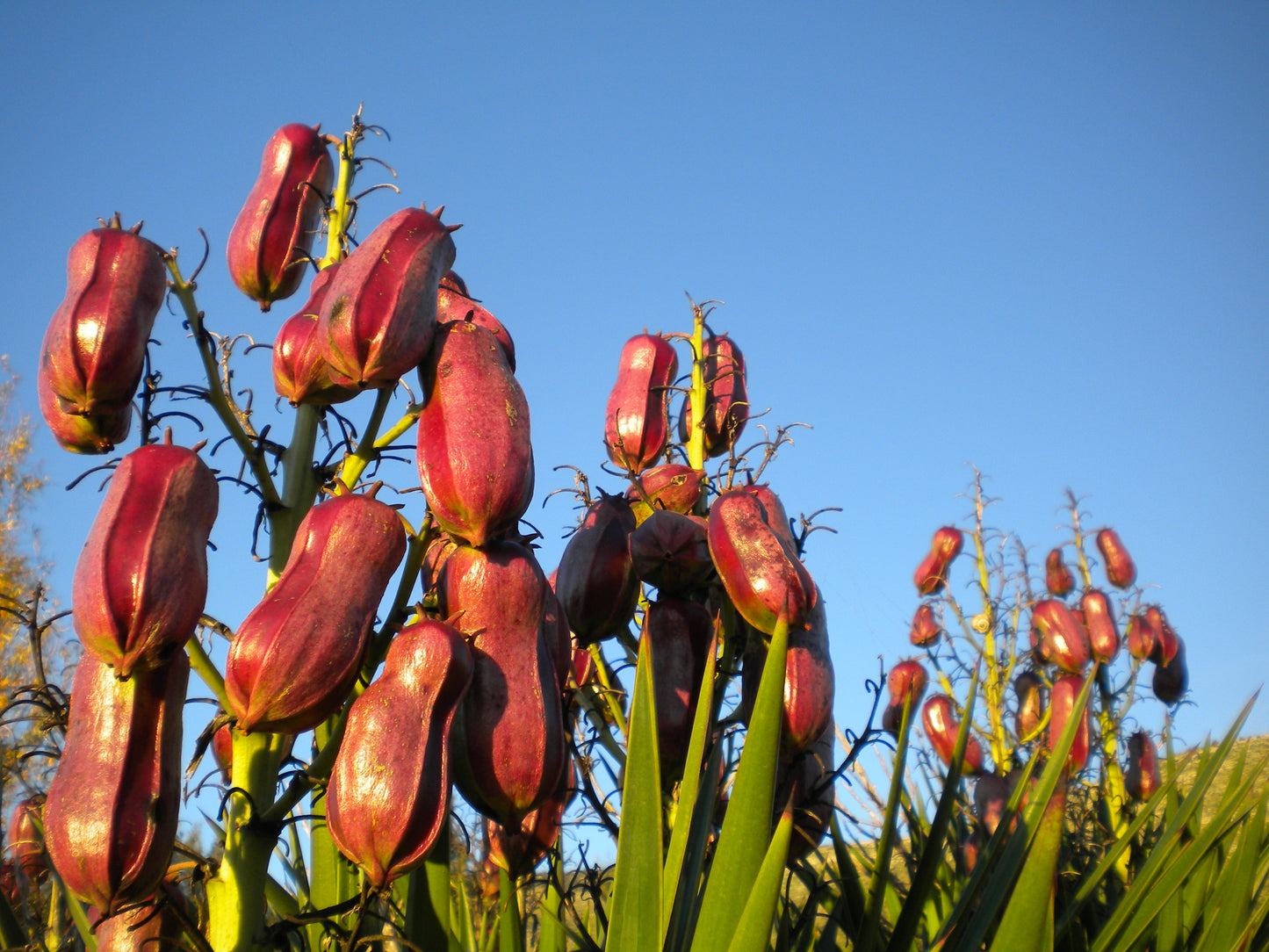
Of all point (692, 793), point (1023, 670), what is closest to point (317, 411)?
point (692, 793)

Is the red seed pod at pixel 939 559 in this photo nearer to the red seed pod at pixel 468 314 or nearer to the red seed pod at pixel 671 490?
the red seed pod at pixel 671 490

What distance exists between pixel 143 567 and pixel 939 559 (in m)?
5.40

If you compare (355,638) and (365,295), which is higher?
(365,295)

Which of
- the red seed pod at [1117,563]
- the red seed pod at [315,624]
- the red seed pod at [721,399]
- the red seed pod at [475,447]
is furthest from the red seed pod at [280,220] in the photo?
the red seed pod at [1117,563]

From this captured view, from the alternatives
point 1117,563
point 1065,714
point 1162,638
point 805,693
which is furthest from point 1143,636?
point 805,693

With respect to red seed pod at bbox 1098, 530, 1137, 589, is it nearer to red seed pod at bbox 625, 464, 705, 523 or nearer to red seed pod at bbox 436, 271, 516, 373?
red seed pod at bbox 625, 464, 705, 523

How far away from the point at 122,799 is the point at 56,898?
1201mm

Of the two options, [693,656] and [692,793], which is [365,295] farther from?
[693,656]

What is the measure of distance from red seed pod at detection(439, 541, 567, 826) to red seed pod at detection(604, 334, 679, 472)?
125 centimetres

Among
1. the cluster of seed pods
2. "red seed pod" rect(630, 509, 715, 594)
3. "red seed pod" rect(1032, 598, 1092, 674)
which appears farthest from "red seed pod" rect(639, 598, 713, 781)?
"red seed pod" rect(1032, 598, 1092, 674)

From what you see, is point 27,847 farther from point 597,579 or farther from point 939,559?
point 939,559

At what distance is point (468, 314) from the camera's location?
1.36 metres

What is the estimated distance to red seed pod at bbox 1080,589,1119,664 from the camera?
5.30 m

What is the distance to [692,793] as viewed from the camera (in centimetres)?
129
